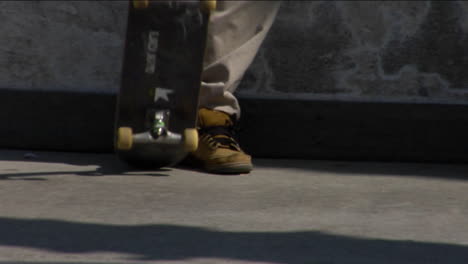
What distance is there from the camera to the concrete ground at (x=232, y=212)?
6.60 ft

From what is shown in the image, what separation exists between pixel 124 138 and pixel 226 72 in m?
0.44

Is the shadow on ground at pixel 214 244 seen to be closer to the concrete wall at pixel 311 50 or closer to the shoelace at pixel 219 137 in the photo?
the shoelace at pixel 219 137

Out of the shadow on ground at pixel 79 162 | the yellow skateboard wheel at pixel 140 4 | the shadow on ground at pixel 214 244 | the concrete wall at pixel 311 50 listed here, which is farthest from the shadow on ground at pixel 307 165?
the shadow on ground at pixel 214 244

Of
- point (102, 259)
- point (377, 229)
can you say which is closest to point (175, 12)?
point (377, 229)

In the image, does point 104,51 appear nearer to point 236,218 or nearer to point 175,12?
point 175,12

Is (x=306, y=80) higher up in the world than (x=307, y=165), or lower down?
higher up

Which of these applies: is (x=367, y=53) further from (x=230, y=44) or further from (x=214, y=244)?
(x=214, y=244)

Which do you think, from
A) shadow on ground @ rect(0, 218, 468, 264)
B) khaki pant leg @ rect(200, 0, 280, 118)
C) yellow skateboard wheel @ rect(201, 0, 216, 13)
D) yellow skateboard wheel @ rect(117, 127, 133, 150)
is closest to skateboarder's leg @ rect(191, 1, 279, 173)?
khaki pant leg @ rect(200, 0, 280, 118)

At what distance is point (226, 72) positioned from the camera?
304 centimetres

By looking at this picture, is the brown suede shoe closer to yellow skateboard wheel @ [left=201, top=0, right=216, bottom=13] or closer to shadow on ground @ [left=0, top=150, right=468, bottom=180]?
shadow on ground @ [left=0, top=150, right=468, bottom=180]

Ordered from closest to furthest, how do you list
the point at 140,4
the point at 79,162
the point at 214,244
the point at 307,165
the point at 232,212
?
the point at 214,244 < the point at 232,212 < the point at 140,4 < the point at 79,162 < the point at 307,165

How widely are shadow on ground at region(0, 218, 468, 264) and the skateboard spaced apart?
0.62 m

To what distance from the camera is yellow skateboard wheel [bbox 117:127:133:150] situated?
2761 mm

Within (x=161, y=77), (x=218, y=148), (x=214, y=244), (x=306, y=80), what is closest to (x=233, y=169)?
(x=218, y=148)
